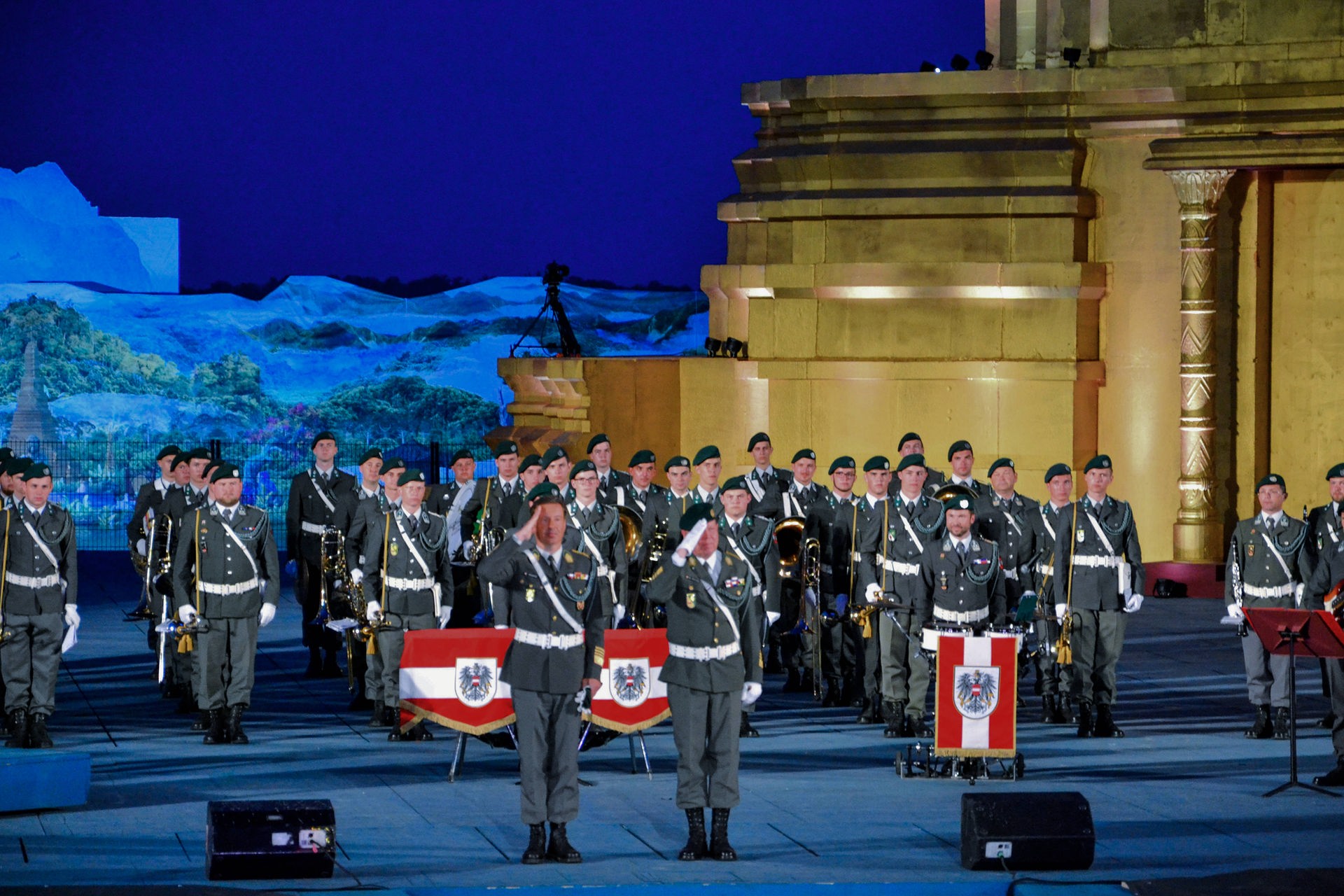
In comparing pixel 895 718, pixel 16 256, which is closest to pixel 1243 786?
pixel 895 718

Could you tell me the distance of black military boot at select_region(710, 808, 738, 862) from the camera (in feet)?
33.9

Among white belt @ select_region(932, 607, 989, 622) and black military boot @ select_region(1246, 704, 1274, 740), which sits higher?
white belt @ select_region(932, 607, 989, 622)

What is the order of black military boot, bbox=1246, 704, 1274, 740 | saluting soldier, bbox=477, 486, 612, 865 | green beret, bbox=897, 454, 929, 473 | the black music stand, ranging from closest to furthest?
saluting soldier, bbox=477, 486, 612, 865
the black music stand
black military boot, bbox=1246, 704, 1274, 740
green beret, bbox=897, 454, 929, 473

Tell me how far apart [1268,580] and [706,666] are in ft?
18.6

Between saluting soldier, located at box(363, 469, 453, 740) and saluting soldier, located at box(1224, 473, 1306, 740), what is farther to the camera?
saluting soldier, located at box(363, 469, 453, 740)

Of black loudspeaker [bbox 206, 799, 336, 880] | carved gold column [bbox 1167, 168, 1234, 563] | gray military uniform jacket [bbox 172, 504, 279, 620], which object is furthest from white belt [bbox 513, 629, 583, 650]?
carved gold column [bbox 1167, 168, 1234, 563]

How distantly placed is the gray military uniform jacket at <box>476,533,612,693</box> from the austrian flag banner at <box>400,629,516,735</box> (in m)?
1.85

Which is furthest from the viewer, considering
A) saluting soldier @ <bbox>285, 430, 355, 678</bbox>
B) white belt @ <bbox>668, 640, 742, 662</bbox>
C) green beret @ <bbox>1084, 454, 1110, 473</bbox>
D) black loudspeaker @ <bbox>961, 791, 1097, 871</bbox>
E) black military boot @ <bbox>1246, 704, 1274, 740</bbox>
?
saluting soldier @ <bbox>285, 430, 355, 678</bbox>

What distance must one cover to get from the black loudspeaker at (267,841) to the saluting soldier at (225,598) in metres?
4.25

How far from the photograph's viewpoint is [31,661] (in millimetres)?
13656

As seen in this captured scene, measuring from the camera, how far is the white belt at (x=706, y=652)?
34.3 ft

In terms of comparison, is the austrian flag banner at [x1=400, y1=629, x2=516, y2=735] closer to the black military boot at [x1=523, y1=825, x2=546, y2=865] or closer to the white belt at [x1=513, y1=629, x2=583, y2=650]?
the white belt at [x1=513, y1=629, x2=583, y2=650]

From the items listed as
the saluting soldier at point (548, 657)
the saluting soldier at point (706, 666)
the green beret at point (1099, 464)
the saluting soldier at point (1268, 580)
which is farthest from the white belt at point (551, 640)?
the saluting soldier at point (1268, 580)

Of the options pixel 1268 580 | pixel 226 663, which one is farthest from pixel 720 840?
pixel 1268 580
